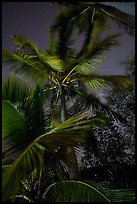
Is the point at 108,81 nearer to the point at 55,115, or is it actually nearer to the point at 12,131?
the point at 55,115

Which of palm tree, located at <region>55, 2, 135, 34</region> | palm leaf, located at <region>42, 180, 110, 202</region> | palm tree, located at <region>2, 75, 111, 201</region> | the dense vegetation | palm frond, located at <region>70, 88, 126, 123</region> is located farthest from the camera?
palm frond, located at <region>70, 88, 126, 123</region>

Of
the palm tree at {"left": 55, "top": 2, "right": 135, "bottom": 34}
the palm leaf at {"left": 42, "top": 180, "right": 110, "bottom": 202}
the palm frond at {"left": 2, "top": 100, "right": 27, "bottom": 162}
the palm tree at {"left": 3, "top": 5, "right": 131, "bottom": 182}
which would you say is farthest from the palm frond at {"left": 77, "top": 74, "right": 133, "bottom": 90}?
the palm frond at {"left": 2, "top": 100, "right": 27, "bottom": 162}

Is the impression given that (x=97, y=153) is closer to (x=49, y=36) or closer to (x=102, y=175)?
(x=102, y=175)

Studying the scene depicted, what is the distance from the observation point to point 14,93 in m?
2.68

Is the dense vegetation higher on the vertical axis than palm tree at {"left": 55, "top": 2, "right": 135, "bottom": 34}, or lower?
lower

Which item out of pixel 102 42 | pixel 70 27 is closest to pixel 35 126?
pixel 102 42

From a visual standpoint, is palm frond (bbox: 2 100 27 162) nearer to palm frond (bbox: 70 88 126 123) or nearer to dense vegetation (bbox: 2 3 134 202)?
dense vegetation (bbox: 2 3 134 202)

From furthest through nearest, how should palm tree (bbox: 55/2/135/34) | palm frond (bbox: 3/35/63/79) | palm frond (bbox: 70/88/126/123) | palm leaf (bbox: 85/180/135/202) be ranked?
palm frond (bbox: 70/88/126/123) → palm frond (bbox: 3/35/63/79) → palm tree (bbox: 55/2/135/34) → palm leaf (bbox: 85/180/135/202)

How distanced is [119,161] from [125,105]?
154 centimetres

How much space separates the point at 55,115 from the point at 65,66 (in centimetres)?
135

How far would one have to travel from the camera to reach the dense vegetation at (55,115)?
7.43 ft

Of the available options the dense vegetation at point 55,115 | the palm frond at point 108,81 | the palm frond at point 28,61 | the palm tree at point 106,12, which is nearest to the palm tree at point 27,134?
the dense vegetation at point 55,115

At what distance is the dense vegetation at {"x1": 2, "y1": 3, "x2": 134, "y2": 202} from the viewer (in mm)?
2264

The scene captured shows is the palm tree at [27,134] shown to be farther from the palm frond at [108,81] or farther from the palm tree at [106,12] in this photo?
the palm frond at [108,81]
